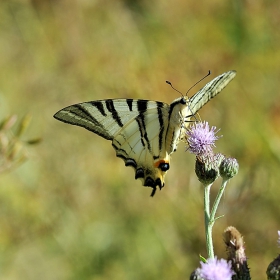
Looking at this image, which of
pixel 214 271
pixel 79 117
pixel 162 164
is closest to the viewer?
pixel 214 271

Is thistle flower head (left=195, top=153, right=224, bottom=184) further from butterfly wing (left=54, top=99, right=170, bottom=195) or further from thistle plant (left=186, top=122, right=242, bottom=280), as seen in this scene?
butterfly wing (left=54, top=99, right=170, bottom=195)

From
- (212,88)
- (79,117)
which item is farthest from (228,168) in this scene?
(79,117)

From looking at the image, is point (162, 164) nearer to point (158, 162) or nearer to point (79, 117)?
point (158, 162)

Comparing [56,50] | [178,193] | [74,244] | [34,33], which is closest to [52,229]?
[74,244]

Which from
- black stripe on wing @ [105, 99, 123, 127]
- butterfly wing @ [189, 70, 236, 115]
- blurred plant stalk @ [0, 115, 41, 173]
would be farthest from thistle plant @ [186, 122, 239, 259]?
blurred plant stalk @ [0, 115, 41, 173]

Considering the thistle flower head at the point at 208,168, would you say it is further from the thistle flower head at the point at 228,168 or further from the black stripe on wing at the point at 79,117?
the black stripe on wing at the point at 79,117

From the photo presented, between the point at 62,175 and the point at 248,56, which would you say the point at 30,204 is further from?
A: the point at 248,56

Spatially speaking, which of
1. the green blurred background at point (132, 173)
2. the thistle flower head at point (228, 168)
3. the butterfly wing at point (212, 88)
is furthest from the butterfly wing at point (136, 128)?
the green blurred background at point (132, 173)
